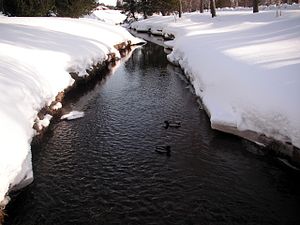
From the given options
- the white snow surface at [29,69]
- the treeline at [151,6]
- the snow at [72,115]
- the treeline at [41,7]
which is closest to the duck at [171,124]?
the snow at [72,115]

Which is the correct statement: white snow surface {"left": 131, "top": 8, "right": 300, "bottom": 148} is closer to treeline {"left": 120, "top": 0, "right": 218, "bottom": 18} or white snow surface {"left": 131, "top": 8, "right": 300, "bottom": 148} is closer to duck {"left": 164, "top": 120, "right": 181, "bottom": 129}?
A: duck {"left": 164, "top": 120, "right": 181, "bottom": 129}

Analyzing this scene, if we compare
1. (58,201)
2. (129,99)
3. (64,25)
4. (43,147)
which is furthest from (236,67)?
(64,25)

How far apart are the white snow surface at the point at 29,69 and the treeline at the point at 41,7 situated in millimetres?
3959

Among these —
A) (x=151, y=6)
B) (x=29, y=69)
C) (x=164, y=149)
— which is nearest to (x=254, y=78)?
(x=164, y=149)

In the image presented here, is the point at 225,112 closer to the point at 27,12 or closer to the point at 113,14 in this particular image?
the point at 27,12

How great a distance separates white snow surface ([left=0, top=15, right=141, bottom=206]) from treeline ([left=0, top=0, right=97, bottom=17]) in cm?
396

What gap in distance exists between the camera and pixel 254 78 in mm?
16000

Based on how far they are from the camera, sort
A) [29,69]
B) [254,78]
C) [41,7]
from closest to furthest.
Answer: [254,78], [29,69], [41,7]

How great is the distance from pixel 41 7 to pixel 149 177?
113 feet

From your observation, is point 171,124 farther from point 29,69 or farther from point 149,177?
point 29,69

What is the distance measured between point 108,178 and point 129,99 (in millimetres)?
9773

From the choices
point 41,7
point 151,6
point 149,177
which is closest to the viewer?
point 149,177

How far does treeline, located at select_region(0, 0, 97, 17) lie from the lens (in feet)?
127

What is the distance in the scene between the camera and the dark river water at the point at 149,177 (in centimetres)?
Result: 1024
